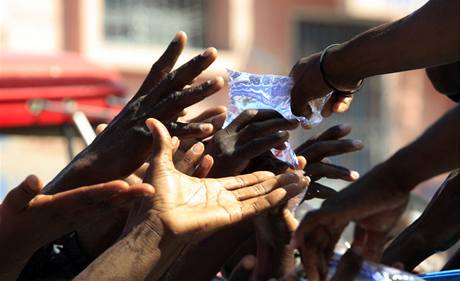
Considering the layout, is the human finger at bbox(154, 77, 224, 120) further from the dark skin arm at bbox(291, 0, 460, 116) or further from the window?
the window

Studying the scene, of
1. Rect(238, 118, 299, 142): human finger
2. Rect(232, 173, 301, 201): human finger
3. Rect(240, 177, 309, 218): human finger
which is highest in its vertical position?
Rect(238, 118, 299, 142): human finger

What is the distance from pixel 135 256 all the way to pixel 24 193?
22 centimetres

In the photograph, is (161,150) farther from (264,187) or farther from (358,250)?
(358,250)

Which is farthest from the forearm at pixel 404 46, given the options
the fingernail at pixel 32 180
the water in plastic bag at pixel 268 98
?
the fingernail at pixel 32 180

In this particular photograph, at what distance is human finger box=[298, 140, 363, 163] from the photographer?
6.99 feet

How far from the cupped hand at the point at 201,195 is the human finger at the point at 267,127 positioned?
0.55 ft

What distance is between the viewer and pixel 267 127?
1951 millimetres

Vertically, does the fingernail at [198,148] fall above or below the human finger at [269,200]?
below

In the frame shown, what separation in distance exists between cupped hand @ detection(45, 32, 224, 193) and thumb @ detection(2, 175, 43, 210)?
0.19 metres

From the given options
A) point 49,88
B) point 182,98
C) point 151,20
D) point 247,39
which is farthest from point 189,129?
point 247,39

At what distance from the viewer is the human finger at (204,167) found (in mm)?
1842

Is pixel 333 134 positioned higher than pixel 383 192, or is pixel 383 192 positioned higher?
pixel 383 192

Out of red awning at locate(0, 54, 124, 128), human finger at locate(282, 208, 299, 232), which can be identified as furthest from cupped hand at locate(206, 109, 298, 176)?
red awning at locate(0, 54, 124, 128)

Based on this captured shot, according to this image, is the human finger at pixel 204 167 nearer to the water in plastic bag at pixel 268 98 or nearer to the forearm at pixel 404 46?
the water in plastic bag at pixel 268 98
